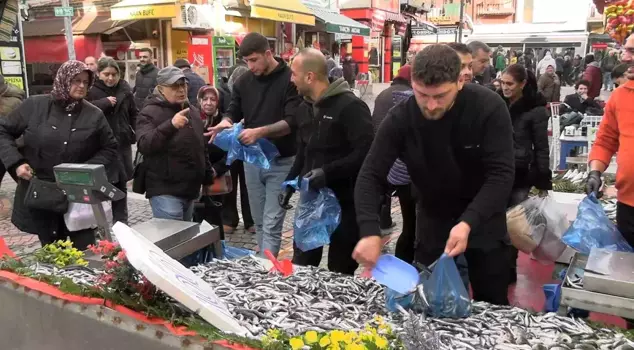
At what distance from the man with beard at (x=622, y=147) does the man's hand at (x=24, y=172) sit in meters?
3.67

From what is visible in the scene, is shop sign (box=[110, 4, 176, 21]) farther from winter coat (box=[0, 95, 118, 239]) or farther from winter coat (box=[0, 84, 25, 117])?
winter coat (box=[0, 95, 118, 239])

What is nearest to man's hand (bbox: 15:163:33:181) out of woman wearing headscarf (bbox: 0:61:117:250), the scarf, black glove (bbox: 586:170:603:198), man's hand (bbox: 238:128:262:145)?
woman wearing headscarf (bbox: 0:61:117:250)

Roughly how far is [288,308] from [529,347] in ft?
3.16

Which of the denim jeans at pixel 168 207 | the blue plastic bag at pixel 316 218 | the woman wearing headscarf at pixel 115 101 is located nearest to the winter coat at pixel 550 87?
the woman wearing headscarf at pixel 115 101

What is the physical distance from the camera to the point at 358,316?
2.37 metres

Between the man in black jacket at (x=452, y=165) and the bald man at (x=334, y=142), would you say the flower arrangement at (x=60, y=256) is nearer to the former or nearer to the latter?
the bald man at (x=334, y=142)

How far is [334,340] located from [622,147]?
6.80 feet

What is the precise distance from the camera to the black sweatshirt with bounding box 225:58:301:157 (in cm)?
448

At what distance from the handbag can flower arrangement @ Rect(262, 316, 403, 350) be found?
8.16ft

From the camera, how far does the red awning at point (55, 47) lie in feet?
45.4

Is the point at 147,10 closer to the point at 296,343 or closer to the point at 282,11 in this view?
the point at 282,11

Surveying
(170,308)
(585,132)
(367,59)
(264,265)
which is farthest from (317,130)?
(367,59)

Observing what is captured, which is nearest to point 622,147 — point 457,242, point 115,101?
point 457,242

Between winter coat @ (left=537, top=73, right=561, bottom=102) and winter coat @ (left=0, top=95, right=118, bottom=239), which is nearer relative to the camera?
winter coat @ (left=0, top=95, right=118, bottom=239)
